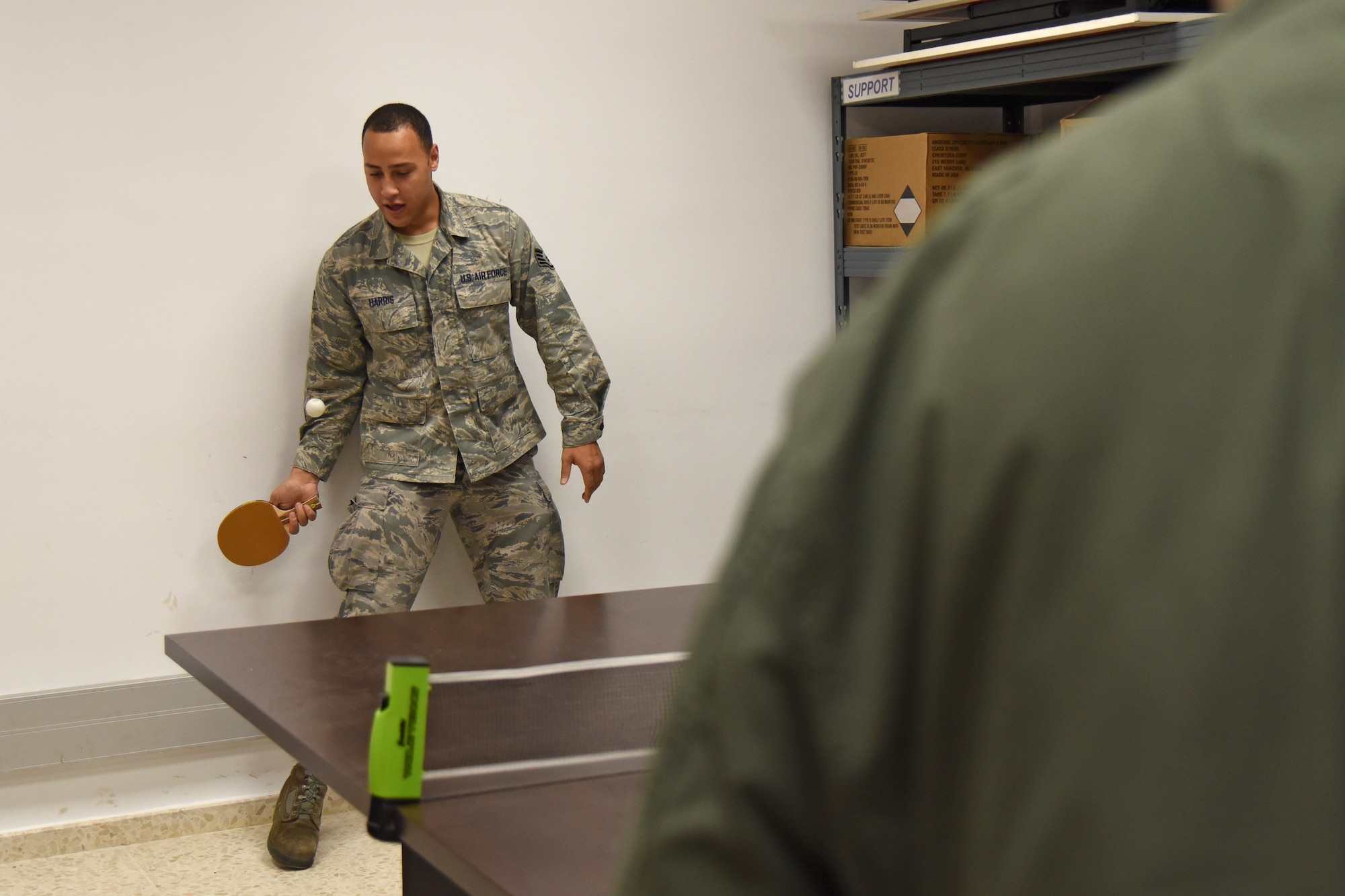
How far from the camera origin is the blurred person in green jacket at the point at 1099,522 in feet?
1.15

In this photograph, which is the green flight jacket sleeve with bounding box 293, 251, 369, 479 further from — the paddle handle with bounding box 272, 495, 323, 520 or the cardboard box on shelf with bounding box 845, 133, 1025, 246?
the cardboard box on shelf with bounding box 845, 133, 1025, 246

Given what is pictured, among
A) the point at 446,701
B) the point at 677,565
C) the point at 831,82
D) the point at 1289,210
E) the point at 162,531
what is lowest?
the point at 677,565

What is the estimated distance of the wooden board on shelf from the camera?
3107 mm

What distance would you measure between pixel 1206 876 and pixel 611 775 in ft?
3.72

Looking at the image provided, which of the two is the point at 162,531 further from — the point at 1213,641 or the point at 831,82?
the point at 1213,641

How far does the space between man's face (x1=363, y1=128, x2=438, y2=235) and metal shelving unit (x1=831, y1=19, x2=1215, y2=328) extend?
4.74ft

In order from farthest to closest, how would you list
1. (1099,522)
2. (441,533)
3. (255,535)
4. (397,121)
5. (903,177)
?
(903,177), (441,533), (397,121), (255,535), (1099,522)

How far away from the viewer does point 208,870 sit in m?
3.28

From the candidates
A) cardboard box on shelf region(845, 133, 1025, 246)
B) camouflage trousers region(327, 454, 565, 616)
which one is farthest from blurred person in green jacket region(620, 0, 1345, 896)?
cardboard box on shelf region(845, 133, 1025, 246)

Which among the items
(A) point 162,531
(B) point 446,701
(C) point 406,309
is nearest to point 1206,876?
(B) point 446,701

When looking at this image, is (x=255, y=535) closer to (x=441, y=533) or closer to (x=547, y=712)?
(x=441, y=533)

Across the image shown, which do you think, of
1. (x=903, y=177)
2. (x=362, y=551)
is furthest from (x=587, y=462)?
(x=903, y=177)

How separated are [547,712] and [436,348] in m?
1.87

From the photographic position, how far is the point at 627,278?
3.96 m
